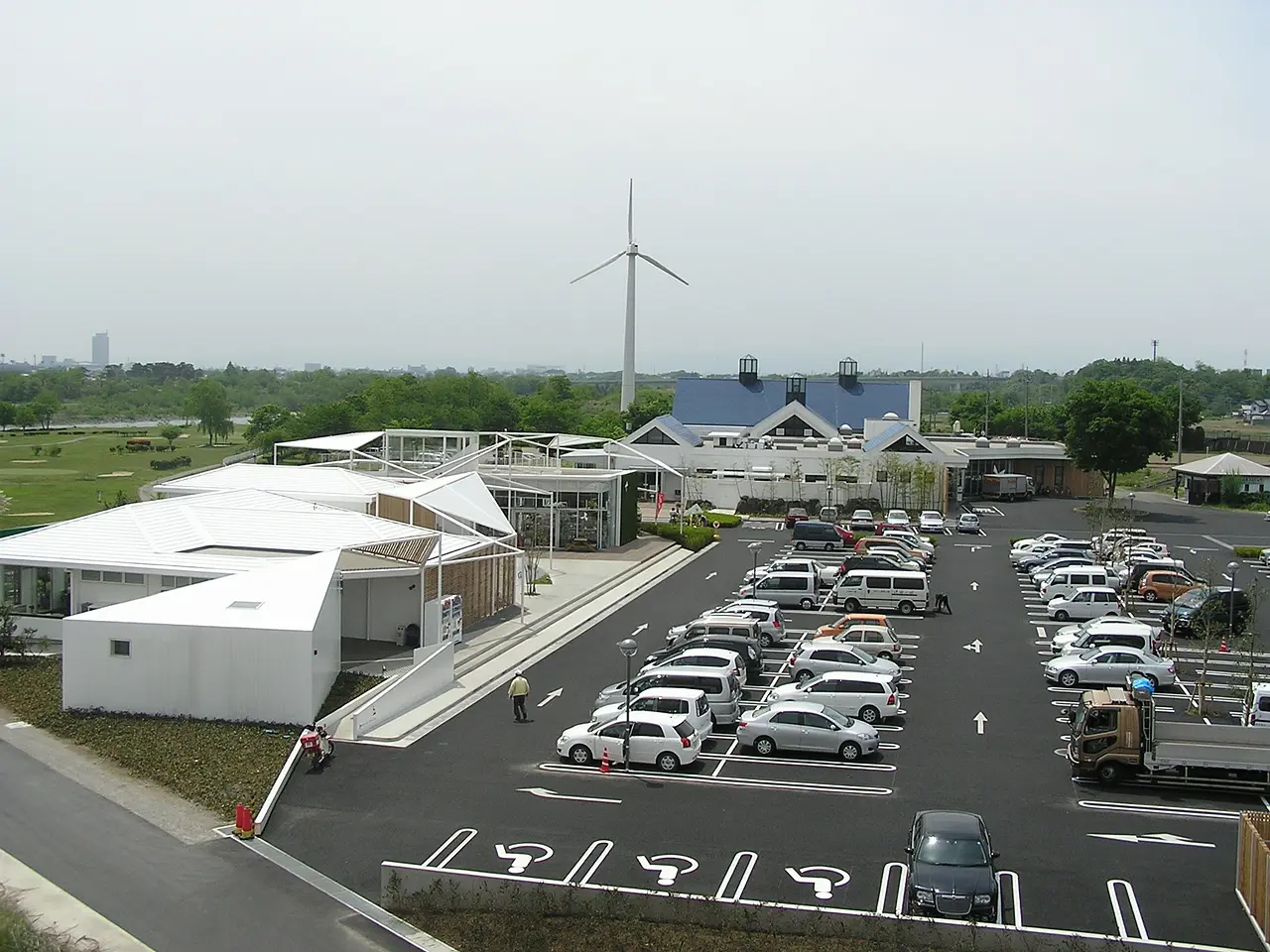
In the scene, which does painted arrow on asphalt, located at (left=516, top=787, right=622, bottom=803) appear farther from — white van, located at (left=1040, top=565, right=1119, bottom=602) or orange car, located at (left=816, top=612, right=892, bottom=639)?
white van, located at (left=1040, top=565, right=1119, bottom=602)

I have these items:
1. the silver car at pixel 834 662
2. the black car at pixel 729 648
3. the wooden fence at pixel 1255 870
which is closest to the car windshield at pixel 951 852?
the wooden fence at pixel 1255 870

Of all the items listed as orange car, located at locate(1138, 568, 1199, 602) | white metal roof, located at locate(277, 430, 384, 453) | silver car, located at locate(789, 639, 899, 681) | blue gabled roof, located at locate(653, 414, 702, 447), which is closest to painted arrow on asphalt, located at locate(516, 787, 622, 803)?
silver car, located at locate(789, 639, 899, 681)

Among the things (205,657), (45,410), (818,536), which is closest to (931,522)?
(818,536)

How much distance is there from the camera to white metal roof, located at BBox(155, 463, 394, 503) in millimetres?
38344

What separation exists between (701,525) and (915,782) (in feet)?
113

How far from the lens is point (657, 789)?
19234mm

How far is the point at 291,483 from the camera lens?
4034 cm

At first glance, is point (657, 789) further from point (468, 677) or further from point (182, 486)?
point (182, 486)

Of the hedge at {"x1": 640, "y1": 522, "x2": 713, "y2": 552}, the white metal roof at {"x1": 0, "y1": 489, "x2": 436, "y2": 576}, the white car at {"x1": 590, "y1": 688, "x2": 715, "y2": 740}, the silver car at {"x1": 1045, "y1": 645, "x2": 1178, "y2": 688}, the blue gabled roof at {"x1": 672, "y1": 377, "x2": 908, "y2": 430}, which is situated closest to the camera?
the white car at {"x1": 590, "y1": 688, "x2": 715, "y2": 740}

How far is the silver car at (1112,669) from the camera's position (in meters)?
25.7

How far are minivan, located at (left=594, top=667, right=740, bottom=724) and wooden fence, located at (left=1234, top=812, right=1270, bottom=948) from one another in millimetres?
9537

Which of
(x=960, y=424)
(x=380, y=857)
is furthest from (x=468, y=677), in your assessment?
(x=960, y=424)

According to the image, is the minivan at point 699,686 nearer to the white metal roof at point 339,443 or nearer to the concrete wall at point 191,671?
the concrete wall at point 191,671

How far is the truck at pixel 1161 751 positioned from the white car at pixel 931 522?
35258mm
